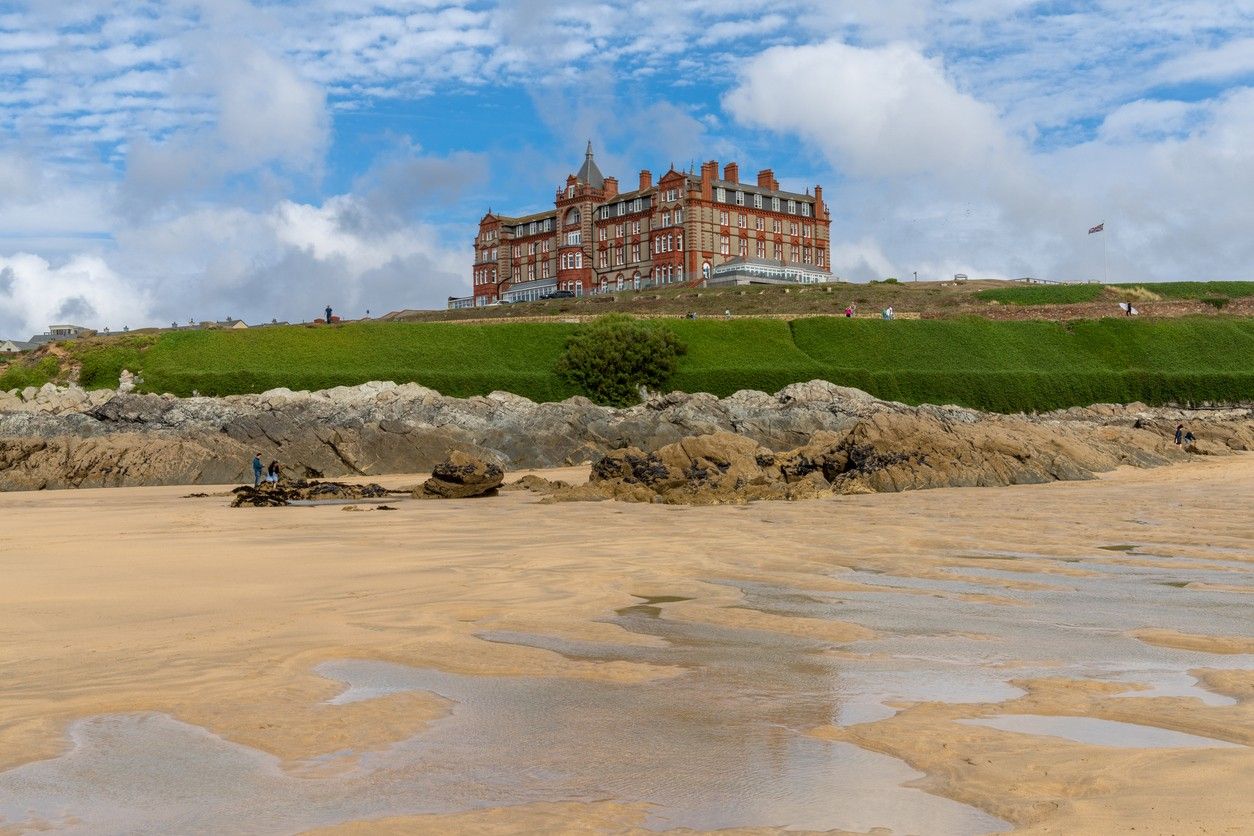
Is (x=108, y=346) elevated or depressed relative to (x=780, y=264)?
depressed

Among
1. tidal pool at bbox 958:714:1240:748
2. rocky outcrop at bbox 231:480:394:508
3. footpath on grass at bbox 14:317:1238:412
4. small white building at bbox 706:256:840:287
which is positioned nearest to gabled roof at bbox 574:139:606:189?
small white building at bbox 706:256:840:287

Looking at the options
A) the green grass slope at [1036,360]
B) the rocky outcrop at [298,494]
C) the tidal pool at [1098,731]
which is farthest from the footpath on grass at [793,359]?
the tidal pool at [1098,731]

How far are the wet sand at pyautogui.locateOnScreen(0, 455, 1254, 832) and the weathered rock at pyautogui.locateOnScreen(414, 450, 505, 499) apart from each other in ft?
35.7

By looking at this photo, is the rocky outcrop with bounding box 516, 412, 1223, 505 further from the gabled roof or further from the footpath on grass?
the gabled roof

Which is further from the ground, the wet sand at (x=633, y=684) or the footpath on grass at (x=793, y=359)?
the footpath on grass at (x=793, y=359)

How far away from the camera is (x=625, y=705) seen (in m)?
6.24

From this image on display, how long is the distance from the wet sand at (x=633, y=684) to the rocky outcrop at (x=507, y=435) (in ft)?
34.6

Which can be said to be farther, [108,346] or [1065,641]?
[108,346]

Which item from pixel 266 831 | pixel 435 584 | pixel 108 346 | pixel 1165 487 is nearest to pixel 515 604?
pixel 435 584

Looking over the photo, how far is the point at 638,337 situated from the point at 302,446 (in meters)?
25.8

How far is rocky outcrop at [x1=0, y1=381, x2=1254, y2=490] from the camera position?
24.8 m

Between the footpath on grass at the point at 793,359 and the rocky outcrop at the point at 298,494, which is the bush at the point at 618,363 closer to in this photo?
the footpath on grass at the point at 793,359

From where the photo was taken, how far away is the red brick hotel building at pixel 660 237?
107312 millimetres

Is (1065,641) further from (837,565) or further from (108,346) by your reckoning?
(108,346)
